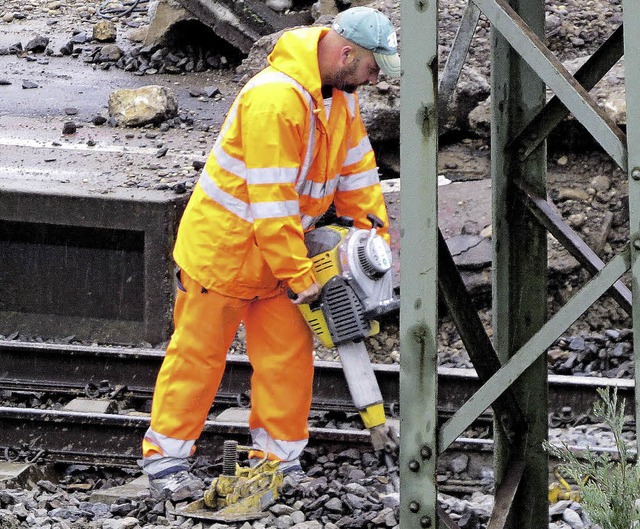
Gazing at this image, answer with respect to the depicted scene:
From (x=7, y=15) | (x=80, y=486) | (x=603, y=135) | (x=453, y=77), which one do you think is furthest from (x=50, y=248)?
(x=7, y=15)

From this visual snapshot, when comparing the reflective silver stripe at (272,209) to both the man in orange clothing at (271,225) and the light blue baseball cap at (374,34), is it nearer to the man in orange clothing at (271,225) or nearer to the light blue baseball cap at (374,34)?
the man in orange clothing at (271,225)

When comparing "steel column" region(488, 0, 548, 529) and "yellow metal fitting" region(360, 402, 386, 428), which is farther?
"yellow metal fitting" region(360, 402, 386, 428)

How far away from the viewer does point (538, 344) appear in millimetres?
3561

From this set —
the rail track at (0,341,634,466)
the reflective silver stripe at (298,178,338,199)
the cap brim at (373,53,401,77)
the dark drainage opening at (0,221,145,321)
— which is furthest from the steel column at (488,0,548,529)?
the dark drainage opening at (0,221,145,321)

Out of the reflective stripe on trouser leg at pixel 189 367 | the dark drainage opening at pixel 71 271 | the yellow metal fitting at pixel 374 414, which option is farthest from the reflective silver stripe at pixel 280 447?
the dark drainage opening at pixel 71 271

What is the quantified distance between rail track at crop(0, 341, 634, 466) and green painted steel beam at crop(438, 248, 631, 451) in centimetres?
239

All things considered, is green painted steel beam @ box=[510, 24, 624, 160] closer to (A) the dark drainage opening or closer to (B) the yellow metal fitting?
(B) the yellow metal fitting

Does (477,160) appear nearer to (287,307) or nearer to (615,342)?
(615,342)

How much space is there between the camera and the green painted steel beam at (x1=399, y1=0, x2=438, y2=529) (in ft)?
11.4

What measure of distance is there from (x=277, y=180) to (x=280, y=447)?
1418mm

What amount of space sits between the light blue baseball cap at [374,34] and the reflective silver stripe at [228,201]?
0.83 meters

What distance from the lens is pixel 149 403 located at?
721 centimetres

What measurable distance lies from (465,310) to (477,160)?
212 inches

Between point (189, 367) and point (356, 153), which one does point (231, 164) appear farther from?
point (189, 367)
